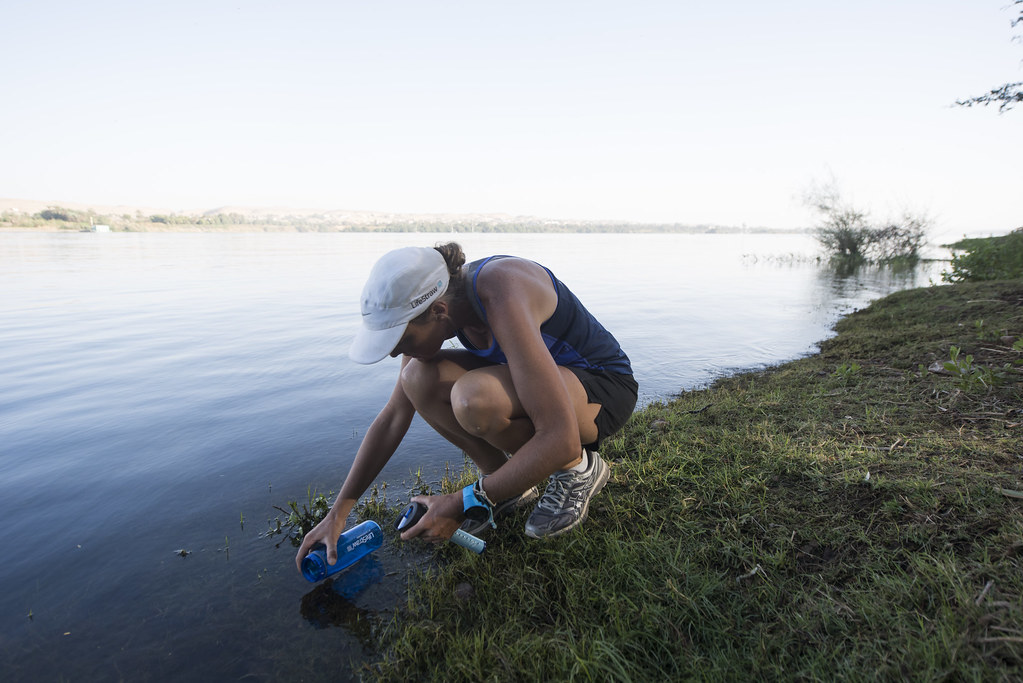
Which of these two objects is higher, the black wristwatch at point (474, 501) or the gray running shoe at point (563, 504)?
the black wristwatch at point (474, 501)

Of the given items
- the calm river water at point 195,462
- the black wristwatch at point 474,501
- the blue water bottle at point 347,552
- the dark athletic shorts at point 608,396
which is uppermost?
the dark athletic shorts at point 608,396

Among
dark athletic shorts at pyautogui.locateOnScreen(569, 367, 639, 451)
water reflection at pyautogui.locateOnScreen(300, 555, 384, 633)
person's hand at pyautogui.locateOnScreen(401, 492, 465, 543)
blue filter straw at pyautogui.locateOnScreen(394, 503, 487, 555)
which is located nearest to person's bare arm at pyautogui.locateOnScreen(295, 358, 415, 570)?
water reflection at pyautogui.locateOnScreen(300, 555, 384, 633)

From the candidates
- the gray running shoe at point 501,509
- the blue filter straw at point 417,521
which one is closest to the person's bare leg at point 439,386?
the gray running shoe at point 501,509

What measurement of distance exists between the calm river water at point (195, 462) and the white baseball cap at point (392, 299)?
121cm

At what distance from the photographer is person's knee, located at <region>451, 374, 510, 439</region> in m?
2.35

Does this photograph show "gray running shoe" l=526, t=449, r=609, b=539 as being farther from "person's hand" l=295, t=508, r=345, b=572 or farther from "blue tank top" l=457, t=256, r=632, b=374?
"person's hand" l=295, t=508, r=345, b=572

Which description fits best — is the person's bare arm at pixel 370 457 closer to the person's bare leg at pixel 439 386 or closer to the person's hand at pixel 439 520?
the person's bare leg at pixel 439 386

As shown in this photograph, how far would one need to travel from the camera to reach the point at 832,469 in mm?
2723

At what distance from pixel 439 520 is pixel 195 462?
2.84 metres

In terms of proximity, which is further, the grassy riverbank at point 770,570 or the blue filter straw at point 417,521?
the blue filter straw at point 417,521

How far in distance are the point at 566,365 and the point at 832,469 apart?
1.48 meters

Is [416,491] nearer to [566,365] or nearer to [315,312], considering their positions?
[566,365]

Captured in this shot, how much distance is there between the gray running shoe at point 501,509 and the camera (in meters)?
2.69

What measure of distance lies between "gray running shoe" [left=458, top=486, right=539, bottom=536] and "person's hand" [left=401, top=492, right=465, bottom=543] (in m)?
0.41
